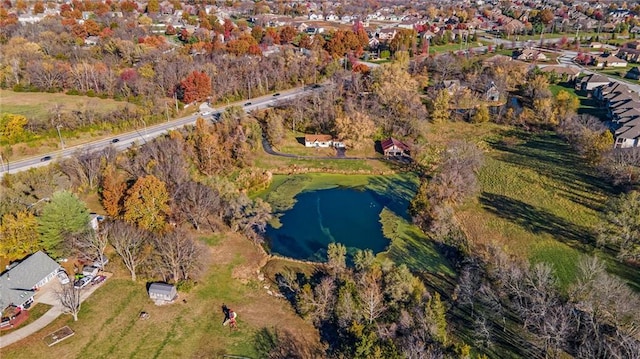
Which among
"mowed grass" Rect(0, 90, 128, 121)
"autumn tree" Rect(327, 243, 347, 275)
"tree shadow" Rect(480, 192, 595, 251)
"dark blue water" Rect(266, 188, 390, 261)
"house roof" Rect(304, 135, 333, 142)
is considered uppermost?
"mowed grass" Rect(0, 90, 128, 121)

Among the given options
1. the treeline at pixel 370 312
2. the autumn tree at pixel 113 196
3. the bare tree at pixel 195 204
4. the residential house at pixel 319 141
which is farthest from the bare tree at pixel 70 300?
the residential house at pixel 319 141

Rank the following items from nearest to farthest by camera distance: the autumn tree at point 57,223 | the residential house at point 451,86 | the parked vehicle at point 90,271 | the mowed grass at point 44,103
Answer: the parked vehicle at point 90,271
the autumn tree at point 57,223
the mowed grass at point 44,103
the residential house at point 451,86

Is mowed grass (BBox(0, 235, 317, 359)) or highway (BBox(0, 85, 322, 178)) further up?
highway (BBox(0, 85, 322, 178))

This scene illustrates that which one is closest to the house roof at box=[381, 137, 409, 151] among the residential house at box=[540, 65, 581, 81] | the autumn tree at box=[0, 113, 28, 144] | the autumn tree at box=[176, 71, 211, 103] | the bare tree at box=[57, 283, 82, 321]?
the autumn tree at box=[176, 71, 211, 103]

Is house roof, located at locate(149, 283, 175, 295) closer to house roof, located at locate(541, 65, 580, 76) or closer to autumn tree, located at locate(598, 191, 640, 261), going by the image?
autumn tree, located at locate(598, 191, 640, 261)

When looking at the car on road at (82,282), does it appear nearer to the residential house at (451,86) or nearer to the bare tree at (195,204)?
the bare tree at (195,204)
